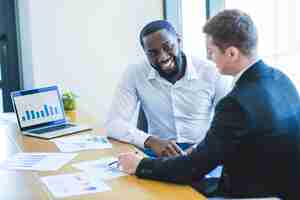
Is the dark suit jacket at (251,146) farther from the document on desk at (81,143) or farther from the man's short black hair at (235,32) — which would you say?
the document on desk at (81,143)

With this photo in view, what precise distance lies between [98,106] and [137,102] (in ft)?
5.63

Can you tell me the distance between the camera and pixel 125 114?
2.63 meters

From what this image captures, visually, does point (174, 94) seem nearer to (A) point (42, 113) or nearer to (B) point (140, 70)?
(B) point (140, 70)

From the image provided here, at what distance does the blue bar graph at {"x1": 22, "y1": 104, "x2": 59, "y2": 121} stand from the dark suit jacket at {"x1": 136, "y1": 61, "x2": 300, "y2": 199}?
3.63ft

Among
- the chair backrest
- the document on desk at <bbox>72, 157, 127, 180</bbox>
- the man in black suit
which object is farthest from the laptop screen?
the man in black suit

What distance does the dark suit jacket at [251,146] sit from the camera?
169 cm

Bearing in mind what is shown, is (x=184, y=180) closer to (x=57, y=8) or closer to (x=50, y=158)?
(x=50, y=158)

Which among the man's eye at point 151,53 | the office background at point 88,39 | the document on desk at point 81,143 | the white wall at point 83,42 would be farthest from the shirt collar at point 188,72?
the white wall at point 83,42

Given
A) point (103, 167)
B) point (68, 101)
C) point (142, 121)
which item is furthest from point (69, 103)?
point (103, 167)

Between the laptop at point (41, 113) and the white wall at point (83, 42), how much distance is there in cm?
141

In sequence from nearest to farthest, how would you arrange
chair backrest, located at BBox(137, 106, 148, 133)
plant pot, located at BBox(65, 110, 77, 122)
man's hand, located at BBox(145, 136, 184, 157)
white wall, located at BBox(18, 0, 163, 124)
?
man's hand, located at BBox(145, 136, 184, 157) < chair backrest, located at BBox(137, 106, 148, 133) < plant pot, located at BBox(65, 110, 77, 122) < white wall, located at BBox(18, 0, 163, 124)

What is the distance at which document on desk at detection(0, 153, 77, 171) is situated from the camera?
6.70 ft

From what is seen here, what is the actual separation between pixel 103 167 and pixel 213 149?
505mm

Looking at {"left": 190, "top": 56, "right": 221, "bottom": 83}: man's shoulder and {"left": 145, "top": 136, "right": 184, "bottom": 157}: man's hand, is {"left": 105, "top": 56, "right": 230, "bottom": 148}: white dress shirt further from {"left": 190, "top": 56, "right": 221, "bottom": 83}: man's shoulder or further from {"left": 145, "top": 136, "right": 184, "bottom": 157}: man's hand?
{"left": 145, "top": 136, "right": 184, "bottom": 157}: man's hand
